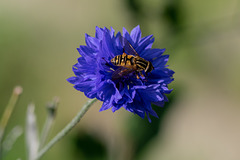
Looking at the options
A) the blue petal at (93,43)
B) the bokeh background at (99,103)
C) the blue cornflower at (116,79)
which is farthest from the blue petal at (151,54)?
the bokeh background at (99,103)

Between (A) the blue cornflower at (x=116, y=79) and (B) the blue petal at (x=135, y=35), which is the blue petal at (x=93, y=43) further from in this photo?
(B) the blue petal at (x=135, y=35)

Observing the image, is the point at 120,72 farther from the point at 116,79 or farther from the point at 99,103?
the point at 99,103

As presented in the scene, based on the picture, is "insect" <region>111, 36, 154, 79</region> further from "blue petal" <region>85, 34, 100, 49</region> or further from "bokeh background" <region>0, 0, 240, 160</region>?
"bokeh background" <region>0, 0, 240, 160</region>

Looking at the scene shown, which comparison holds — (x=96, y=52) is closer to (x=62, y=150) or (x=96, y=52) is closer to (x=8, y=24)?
(x=62, y=150)

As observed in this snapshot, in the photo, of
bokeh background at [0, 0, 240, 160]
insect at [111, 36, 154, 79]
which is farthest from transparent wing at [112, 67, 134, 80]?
bokeh background at [0, 0, 240, 160]

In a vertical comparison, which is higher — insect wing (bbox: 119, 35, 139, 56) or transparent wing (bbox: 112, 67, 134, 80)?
insect wing (bbox: 119, 35, 139, 56)

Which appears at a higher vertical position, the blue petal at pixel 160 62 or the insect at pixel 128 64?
the insect at pixel 128 64

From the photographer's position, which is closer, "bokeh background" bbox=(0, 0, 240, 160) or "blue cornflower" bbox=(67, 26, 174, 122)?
"blue cornflower" bbox=(67, 26, 174, 122)
